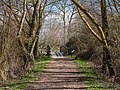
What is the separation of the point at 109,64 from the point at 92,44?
12.9 metres

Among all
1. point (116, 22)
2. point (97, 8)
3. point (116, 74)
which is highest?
point (97, 8)

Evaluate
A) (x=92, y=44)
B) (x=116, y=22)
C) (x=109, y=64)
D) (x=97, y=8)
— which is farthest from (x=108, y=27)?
(x=92, y=44)

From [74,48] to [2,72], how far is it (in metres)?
30.0

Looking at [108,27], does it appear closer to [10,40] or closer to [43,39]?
[10,40]

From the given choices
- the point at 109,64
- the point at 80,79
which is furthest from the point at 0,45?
the point at 109,64

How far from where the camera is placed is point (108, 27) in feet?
59.9

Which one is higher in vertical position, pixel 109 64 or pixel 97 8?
pixel 97 8

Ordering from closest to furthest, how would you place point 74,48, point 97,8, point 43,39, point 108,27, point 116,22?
point 116,22 < point 108,27 < point 97,8 < point 74,48 < point 43,39

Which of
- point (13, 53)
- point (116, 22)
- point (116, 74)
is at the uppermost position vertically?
point (116, 22)

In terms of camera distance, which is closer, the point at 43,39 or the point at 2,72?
the point at 2,72

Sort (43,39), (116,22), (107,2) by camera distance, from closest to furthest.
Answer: (116,22), (107,2), (43,39)

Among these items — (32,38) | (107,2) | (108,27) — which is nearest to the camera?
(108,27)

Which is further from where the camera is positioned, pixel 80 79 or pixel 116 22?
pixel 116 22

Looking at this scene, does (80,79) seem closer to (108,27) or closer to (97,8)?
(108,27)
